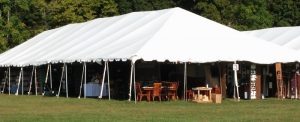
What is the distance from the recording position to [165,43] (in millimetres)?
25344

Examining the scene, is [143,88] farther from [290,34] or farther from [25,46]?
[25,46]

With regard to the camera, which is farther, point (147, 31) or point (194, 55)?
point (147, 31)

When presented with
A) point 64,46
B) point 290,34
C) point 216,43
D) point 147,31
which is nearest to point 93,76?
point 64,46

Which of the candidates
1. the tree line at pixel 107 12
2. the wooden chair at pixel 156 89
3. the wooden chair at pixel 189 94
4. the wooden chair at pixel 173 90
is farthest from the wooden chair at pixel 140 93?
the tree line at pixel 107 12

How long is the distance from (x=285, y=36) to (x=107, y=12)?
29358 millimetres

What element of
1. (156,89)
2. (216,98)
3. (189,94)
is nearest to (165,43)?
(156,89)

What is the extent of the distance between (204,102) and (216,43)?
343 centimetres

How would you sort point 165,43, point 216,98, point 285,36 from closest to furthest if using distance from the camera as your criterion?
point 216,98, point 165,43, point 285,36

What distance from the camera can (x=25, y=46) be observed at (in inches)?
1540

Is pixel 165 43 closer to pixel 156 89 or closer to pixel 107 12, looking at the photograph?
pixel 156 89

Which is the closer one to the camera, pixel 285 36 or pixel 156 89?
pixel 156 89

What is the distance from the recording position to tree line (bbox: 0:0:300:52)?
183 ft

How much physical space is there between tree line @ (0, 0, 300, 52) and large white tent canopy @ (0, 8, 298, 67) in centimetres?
2428

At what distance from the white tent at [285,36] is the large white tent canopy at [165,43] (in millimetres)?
5051
